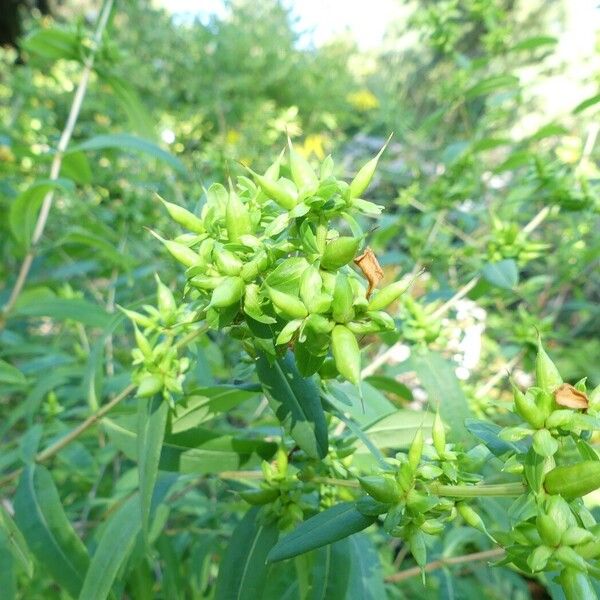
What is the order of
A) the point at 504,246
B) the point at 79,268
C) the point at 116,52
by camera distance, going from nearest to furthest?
the point at 504,246 < the point at 116,52 < the point at 79,268

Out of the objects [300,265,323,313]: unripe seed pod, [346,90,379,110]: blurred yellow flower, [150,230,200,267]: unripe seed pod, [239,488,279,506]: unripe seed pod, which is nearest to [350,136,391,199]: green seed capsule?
[300,265,323,313]: unripe seed pod

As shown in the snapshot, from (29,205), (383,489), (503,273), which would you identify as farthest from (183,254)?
(29,205)

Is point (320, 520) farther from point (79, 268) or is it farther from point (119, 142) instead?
point (79, 268)

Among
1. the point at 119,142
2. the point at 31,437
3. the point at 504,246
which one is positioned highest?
the point at 119,142

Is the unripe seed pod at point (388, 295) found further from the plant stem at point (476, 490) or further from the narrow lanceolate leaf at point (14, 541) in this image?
the narrow lanceolate leaf at point (14, 541)

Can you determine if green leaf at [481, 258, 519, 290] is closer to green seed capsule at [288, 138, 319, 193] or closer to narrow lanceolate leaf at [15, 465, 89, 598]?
green seed capsule at [288, 138, 319, 193]

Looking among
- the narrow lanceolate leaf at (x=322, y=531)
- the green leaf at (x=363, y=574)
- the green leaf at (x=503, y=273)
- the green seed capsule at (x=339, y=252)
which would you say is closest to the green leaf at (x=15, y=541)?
the narrow lanceolate leaf at (x=322, y=531)

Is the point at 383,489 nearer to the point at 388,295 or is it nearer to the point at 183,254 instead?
the point at 388,295

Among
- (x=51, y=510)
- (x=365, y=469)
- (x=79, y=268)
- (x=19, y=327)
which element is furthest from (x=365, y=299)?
(x=19, y=327)
